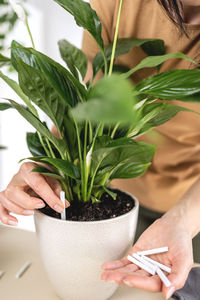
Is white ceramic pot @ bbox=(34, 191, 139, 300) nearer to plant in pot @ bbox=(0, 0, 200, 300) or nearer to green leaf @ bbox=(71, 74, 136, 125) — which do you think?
plant in pot @ bbox=(0, 0, 200, 300)

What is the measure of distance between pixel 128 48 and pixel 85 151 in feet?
0.78

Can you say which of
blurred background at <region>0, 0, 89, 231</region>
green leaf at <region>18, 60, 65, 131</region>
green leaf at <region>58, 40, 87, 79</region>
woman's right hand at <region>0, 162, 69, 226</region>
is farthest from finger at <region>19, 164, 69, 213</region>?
blurred background at <region>0, 0, 89, 231</region>

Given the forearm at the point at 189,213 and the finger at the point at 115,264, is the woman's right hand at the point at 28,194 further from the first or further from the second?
the forearm at the point at 189,213

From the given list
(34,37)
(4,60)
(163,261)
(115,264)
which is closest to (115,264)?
(115,264)

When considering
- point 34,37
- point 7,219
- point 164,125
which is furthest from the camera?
point 34,37

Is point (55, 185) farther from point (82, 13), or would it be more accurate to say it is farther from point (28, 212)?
point (82, 13)

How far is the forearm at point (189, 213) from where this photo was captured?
25.6 inches

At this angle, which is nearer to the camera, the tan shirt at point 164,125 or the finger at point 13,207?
the finger at point 13,207

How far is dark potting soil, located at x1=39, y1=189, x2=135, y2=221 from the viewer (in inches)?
21.9

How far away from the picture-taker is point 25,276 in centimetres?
68

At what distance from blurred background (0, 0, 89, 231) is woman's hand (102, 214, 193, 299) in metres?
1.45

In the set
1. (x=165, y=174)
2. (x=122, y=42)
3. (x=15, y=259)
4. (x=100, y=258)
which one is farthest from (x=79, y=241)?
(x=165, y=174)

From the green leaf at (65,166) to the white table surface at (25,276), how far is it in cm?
26

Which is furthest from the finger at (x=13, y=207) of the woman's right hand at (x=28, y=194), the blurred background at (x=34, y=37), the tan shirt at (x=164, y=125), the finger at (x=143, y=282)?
the blurred background at (x=34, y=37)
